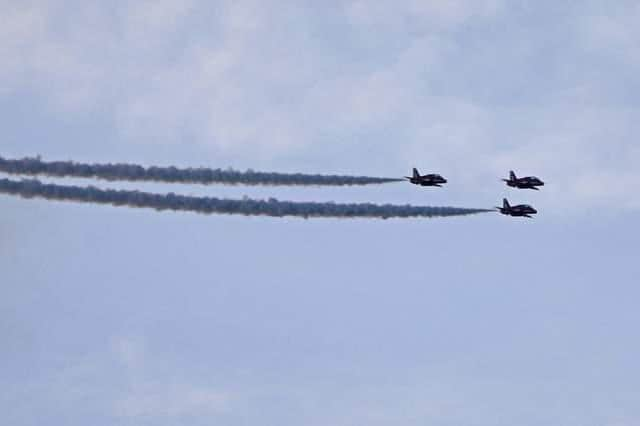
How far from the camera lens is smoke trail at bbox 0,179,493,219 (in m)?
104

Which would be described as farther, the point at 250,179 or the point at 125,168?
the point at 250,179

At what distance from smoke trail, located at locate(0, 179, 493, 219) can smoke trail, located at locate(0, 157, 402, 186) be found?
213cm

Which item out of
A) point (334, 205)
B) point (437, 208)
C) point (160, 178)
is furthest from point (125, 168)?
point (437, 208)

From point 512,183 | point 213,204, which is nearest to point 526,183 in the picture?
point 512,183

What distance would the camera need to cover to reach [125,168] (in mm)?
112062

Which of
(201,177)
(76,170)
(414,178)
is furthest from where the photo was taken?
(414,178)

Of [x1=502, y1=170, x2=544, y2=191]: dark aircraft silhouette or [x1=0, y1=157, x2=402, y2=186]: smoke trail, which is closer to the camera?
[x1=0, y1=157, x2=402, y2=186]: smoke trail

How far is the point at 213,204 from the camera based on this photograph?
375 ft

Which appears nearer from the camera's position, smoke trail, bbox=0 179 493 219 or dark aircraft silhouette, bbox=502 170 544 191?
smoke trail, bbox=0 179 493 219

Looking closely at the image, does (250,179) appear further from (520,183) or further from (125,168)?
(520,183)

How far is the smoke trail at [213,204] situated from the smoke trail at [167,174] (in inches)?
84.0

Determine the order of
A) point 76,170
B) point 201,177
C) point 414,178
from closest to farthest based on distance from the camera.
A: point 76,170 → point 201,177 → point 414,178

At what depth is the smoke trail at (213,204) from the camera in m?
104

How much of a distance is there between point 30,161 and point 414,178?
57.2 meters
